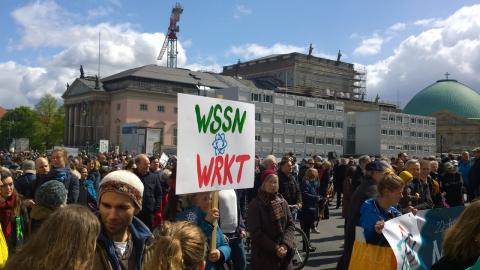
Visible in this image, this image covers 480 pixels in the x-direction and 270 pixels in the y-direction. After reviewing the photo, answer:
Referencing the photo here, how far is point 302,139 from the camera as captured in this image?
61.0 metres

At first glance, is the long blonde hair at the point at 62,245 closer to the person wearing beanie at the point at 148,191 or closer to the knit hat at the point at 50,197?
the knit hat at the point at 50,197

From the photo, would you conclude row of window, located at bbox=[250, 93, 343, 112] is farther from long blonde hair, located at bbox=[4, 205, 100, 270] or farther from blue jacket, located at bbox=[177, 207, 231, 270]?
long blonde hair, located at bbox=[4, 205, 100, 270]

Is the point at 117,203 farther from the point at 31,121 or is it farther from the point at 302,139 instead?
the point at 31,121

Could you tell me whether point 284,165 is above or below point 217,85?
below

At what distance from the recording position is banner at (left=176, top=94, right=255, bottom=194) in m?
4.12

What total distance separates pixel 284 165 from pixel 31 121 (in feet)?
314

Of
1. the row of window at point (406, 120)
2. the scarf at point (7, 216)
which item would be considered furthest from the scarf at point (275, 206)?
the row of window at point (406, 120)

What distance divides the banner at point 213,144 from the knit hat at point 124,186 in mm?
674

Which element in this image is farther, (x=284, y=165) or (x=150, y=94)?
(x=150, y=94)

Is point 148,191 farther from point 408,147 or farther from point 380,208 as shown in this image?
point 408,147

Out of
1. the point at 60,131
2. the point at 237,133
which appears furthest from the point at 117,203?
the point at 60,131

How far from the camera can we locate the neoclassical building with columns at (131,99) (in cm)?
8125

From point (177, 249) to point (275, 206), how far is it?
3.12 m

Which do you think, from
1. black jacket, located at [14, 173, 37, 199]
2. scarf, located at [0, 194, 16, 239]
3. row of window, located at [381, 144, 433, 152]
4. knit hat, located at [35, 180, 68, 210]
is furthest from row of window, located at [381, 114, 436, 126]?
knit hat, located at [35, 180, 68, 210]
